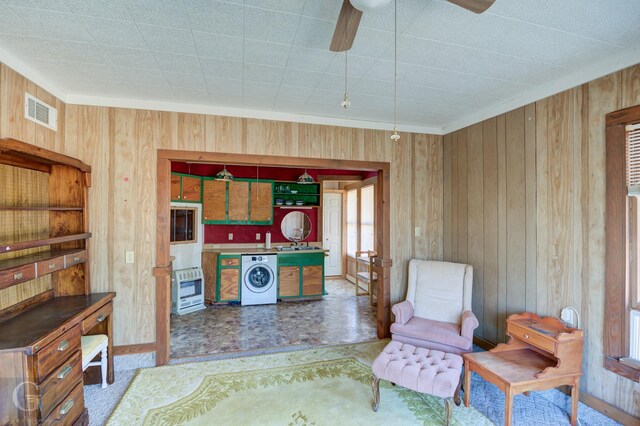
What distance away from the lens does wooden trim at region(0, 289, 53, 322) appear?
2.08 metres

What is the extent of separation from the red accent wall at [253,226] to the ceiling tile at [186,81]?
2643mm

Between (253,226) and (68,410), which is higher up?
(253,226)

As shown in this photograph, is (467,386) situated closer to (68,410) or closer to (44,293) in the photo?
(68,410)

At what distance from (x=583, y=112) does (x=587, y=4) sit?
1.07m

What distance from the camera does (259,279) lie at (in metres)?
5.14

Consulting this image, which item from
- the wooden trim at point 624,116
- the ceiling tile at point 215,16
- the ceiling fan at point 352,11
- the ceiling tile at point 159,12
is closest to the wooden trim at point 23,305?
the ceiling tile at point 159,12

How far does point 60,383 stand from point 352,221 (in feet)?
18.5

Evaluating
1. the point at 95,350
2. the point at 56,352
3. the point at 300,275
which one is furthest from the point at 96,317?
the point at 300,275

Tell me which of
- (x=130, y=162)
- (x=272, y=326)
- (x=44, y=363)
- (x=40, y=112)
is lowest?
(x=272, y=326)

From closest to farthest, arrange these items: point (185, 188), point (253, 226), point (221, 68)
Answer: point (221, 68)
point (185, 188)
point (253, 226)

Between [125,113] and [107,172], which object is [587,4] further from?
[107,172]

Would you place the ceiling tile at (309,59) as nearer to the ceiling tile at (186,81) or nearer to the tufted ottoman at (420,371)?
the ceiling tile at (186,81)

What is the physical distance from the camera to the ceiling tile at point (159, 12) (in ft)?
5.32

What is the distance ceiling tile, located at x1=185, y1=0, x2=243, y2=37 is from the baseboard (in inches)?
113
